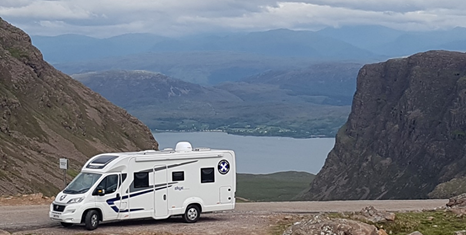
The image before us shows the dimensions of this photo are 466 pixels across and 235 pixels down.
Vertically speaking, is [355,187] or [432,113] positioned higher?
[432,113]

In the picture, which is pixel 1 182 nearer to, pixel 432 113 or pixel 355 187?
pixel 355 187

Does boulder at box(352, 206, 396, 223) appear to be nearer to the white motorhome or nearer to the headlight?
the white motorhome

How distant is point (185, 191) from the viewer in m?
30.3

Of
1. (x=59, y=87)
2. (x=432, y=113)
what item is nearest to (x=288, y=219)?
(x=59, y=87)

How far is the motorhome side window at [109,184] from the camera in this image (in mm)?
28766

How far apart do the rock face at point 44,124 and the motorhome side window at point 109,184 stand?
45.4 metres

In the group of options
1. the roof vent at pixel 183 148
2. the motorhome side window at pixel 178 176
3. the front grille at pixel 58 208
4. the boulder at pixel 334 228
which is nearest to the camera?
the boulder at pixel 334 228

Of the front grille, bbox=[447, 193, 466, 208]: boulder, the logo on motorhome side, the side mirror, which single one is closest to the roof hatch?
the side mirror

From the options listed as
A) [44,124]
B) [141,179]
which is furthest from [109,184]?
[44,124]

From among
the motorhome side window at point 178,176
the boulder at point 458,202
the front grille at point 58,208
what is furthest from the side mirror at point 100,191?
the boulder at point 458,202

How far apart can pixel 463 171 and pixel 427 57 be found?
48.8m

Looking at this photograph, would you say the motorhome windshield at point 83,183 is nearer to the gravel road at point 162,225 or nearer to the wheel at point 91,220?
the wheel at point 91,220

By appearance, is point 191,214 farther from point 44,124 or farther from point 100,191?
point 44,124

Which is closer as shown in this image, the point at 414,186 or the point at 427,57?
the point at 414,186
